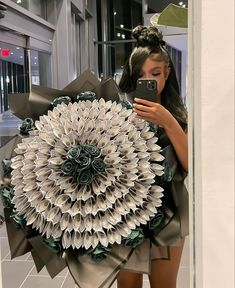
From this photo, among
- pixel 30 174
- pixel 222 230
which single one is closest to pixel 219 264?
pixel 222 230

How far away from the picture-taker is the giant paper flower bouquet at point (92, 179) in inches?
29.9

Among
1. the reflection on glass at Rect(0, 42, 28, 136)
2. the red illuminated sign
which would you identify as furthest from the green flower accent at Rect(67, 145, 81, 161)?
the red illuminated sign

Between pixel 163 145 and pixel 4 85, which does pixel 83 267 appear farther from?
pixel 4 85

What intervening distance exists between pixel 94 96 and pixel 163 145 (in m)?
0.20

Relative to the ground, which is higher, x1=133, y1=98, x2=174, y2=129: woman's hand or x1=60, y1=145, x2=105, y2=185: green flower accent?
x1=133, y1=98, x2=174, y2=129: woman's hand

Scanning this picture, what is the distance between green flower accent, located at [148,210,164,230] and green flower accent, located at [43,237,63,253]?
0.65 feet

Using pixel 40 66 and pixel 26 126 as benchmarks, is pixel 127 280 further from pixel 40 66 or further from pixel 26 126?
pixel 40 66

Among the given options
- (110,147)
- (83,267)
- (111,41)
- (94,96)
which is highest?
(111,41)

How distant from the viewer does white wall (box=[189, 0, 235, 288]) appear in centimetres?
44

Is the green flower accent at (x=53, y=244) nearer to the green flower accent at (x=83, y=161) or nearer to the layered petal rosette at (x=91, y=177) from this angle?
the layered petal rosette at (x=91, y=177)

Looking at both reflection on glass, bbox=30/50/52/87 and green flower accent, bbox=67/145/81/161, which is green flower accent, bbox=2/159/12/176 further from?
reflection on glass, bbox=30/50/52/87

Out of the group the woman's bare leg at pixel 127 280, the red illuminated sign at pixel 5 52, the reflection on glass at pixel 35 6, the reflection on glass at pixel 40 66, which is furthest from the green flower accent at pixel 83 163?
the reflection on glass at pixel 35 6

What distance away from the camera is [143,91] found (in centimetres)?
84

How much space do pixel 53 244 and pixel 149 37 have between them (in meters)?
0.60
